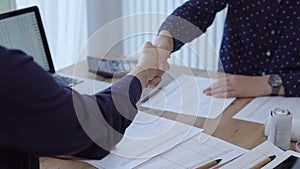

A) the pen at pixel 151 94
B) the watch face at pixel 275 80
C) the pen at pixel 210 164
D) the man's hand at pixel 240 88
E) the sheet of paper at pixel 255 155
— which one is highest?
the watch face at pixel 275 80

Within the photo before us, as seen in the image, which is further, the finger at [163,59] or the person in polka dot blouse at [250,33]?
the person in polka dot blouse at [250,33]

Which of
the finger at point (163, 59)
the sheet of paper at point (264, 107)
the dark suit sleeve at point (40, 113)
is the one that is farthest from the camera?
the sheet of paper at point (264, 107)

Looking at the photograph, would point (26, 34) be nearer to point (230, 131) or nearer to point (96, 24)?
point (230, 131)

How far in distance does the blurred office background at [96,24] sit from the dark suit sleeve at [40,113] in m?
1.69

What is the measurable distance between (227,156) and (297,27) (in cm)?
76

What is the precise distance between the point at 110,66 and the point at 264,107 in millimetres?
589

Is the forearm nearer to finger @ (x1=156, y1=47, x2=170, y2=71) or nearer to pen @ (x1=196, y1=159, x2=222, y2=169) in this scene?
finger @ (x1=156, y1=47, x2=170, y2=71)

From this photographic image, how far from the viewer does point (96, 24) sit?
3.11 m

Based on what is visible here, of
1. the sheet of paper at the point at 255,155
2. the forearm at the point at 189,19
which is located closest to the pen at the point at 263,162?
the sheet of paper at the point at 255,155

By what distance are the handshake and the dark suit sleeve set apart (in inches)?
8.4

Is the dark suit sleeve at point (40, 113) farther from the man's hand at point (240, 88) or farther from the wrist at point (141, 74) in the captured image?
the man's hand at point (240, 88)

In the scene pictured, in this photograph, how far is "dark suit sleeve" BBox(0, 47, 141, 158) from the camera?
2.17 feet

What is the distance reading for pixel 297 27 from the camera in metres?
1.72

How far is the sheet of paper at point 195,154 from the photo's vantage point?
3.71 feet
